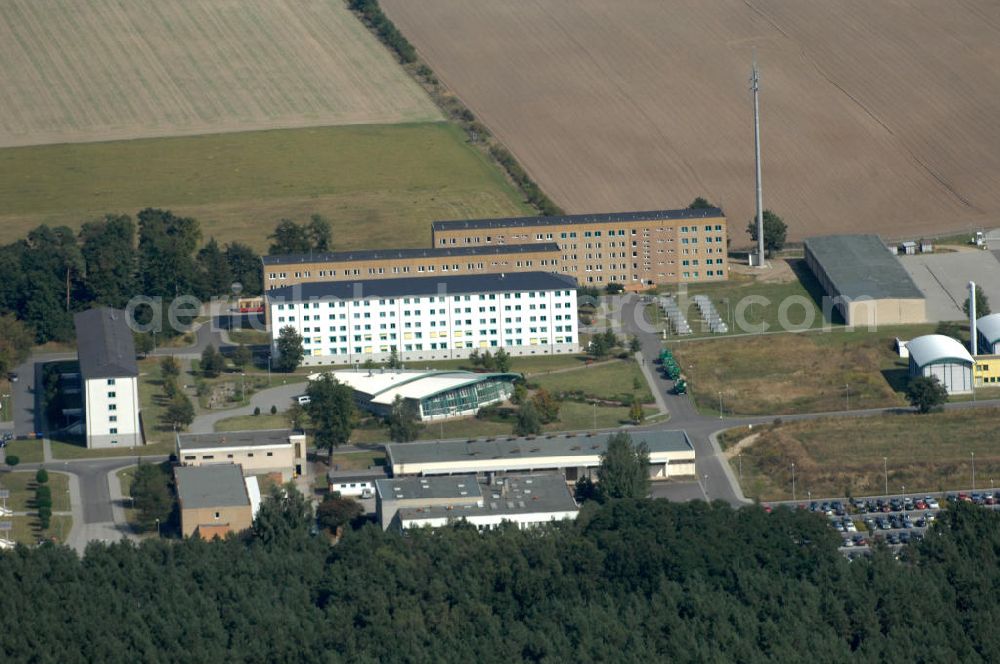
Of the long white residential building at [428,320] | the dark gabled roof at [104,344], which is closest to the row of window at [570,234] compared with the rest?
the long white residential building at [428,320]

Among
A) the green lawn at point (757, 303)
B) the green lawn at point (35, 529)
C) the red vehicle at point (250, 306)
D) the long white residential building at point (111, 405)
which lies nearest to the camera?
the green lawn at point (35, 529)

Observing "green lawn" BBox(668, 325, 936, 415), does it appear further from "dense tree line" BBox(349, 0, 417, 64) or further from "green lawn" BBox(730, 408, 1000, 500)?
"dense tree line" BBox(349, 0, 417, 64)

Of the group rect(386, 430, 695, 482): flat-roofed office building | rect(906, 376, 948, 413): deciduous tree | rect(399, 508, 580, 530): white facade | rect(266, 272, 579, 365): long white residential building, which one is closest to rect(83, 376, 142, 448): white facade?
rect(386, 430, 695, 482): flat-roofed office building

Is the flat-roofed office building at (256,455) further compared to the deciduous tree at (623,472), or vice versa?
the flat-roofed office building at (256,455)

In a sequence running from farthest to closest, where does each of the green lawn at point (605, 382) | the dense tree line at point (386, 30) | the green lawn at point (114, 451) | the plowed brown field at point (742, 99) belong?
1. the dense tree line at point (386, 30)
2. the plowed brown field at point (742, 99)
3. the green lawn at point (605, 382)
4. the green lawn at point (114, 451)

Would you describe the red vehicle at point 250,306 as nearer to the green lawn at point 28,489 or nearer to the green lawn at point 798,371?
the green lawn at point 798,371

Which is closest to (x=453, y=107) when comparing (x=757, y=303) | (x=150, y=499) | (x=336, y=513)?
(x=757, y=303)

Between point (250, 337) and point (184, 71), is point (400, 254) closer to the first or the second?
point (250, 337)
